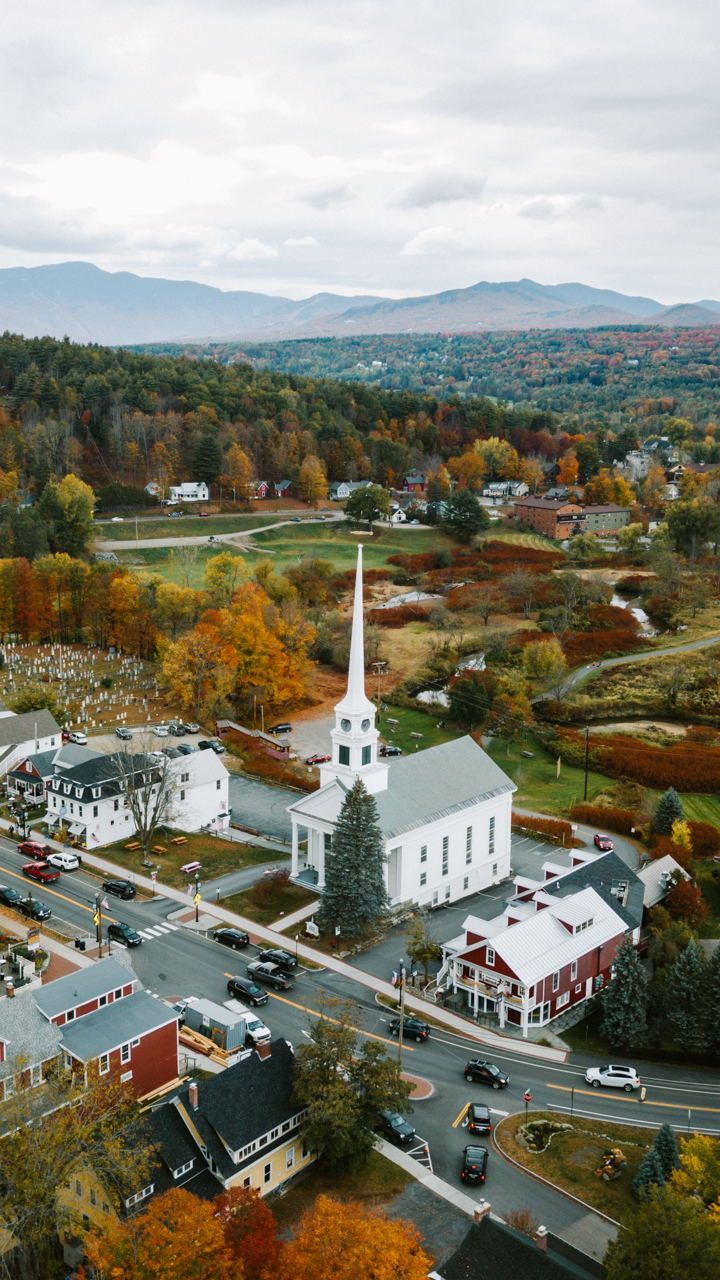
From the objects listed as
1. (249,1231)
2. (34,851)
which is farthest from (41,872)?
(249,1231)

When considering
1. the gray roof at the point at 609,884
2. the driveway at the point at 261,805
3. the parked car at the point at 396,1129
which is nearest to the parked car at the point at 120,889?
the driveway at the point at 261,805

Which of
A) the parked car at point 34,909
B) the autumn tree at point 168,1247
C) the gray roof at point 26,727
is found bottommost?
the parked car at point 34,909

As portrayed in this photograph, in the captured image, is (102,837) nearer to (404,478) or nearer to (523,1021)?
(523,1021)

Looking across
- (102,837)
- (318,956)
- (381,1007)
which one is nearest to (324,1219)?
(381,1007)

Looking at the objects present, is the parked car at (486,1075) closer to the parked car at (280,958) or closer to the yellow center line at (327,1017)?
the yellow center line at (327,1017)

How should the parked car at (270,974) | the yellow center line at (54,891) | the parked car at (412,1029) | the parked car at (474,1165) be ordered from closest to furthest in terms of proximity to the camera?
the parked car at (474,1165)
the parked car at (412,1029)
the parked car at (270,974)
the yellow center line at (54,891)
